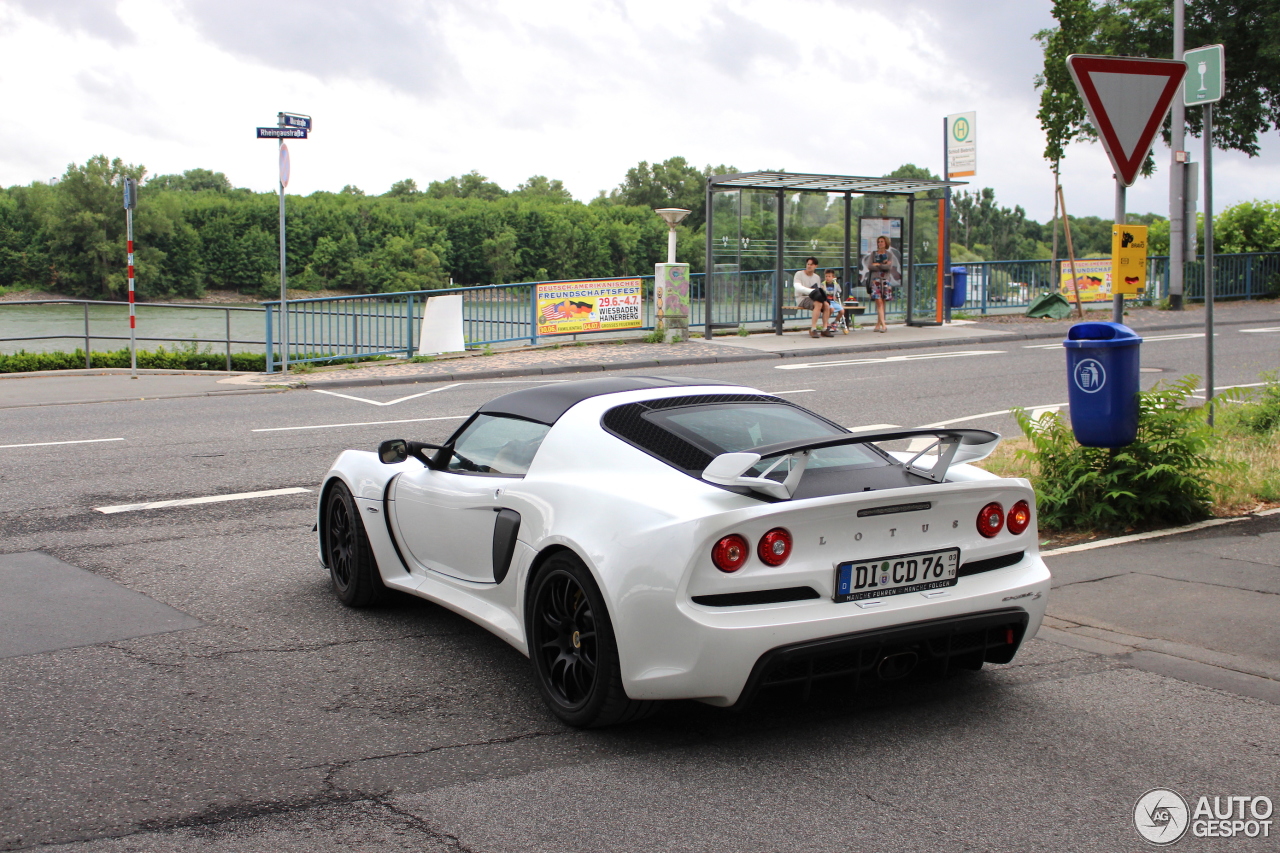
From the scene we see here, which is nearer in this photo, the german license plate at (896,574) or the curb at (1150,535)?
the german license plate at (896,574)

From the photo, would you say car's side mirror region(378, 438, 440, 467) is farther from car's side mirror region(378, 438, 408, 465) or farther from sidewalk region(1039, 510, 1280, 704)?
sidewalk region(1039, 510, 1280, 704)

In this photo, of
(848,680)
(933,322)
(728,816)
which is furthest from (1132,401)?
(933,322)

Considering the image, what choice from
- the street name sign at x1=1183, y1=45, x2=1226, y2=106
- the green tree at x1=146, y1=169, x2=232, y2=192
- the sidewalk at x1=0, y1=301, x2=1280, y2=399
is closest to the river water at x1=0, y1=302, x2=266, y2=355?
the sidewalk at x1=0, y1=301, x2=1280, y2=399

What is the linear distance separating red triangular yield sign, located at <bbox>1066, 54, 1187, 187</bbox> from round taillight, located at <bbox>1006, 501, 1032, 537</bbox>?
292cm

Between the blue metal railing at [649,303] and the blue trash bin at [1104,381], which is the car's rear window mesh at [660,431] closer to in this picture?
the blue trash bin at [1104,381]

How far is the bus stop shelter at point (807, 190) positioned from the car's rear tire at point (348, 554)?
17453 mm

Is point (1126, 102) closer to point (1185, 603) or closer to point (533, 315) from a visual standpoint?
point (1185, 603)

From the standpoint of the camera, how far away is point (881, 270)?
24828mm

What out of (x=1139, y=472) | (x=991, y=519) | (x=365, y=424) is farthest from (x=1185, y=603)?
(x=365, y=424)

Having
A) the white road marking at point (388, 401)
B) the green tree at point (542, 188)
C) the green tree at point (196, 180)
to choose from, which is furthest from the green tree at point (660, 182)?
the white road marking at point (388, 401)

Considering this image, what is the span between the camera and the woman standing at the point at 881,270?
968 inches

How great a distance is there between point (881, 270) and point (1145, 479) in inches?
737

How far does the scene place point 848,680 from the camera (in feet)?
12.0

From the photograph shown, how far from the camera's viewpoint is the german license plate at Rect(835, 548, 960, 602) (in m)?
3.61
